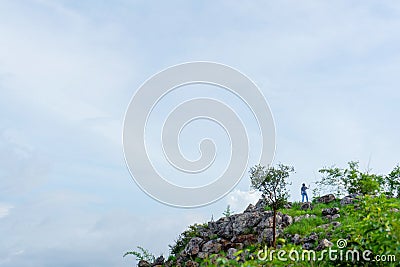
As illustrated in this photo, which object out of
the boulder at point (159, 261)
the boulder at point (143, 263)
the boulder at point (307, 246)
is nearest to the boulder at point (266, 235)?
the boulder at point (307, 246)

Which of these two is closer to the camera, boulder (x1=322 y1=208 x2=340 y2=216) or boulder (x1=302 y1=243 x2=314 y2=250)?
boulder (x1=302 y1=243 x2=314 y2=250)

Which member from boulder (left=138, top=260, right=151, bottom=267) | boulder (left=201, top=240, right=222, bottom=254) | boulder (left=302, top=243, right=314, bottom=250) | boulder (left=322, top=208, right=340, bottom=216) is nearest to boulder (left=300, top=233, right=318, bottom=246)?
Result: boulder (left=302, top=243, right=314, bottom=250)

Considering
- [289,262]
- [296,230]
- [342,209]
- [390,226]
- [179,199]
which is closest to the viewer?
[390,226]

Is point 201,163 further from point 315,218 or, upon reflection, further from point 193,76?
point 315,218

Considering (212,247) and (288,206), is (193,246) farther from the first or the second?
(288,206)

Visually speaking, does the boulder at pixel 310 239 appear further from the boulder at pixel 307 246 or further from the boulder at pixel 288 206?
the boulder at pixel 288 206

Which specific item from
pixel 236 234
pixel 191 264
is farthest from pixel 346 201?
pixel 191 264

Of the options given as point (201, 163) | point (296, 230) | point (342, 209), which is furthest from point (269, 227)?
point (201, 163)

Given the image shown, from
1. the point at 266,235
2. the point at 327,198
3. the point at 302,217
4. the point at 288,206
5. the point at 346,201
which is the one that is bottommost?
the point at 266,235

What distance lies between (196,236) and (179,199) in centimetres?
533

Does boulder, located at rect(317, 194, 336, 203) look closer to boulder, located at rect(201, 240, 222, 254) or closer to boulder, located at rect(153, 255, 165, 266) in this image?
boulder, located at rect(201, 240, 222, 254)

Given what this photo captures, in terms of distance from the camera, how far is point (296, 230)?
51.4 feet

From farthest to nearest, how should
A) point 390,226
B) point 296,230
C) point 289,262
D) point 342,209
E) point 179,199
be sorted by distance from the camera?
1. point 342,209
2. point 296,230
3. point 179,199
4. point 289,262
5. point 390,226

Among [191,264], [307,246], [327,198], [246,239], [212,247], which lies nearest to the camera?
[307,246]
